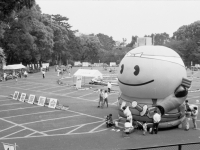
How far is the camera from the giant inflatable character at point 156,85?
569 inches

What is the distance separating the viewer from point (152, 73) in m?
14.4

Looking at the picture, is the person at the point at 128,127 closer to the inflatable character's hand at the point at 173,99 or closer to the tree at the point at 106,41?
the inflatable character's hand at the point at 173,99

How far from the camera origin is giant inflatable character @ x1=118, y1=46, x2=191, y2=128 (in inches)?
569

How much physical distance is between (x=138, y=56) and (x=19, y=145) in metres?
8.42

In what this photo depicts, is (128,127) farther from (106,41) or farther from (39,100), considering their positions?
(106,41)

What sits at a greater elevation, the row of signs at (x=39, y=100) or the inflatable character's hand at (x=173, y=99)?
the inflatable character's hand at (x=173, y=99)

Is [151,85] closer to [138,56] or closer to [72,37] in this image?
[138,56]

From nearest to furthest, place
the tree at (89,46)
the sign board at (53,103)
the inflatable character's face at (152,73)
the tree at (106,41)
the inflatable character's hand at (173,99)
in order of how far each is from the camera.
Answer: the inflatable character's face at (152,73) < the inflatable character's hand at (173,99) < the sign board at (53,103) < the tree at (89,46) < the tree at (106,41)

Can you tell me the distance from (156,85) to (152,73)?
28.8 inches

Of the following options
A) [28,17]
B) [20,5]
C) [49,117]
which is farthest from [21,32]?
[49,117]

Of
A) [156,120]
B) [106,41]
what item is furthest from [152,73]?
[106,41]

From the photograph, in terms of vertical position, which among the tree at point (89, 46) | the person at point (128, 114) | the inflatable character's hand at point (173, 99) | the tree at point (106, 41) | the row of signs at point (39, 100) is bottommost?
the row of signs at point (39, 100)

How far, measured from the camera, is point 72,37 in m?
96.6

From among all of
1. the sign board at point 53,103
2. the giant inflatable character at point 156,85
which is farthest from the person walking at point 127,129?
the sign board at point 53,103
